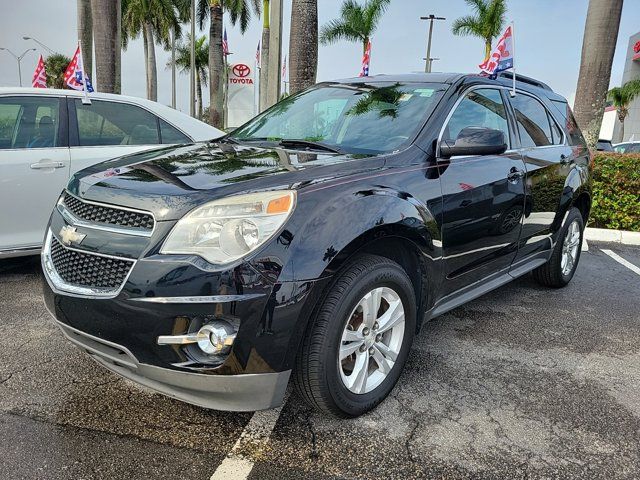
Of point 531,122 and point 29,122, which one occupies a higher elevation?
point 531,122

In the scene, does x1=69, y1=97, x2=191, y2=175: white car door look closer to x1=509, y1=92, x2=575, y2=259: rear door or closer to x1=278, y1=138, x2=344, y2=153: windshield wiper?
x1=278, y1=138, x2=344, y2=153: windshield wiper

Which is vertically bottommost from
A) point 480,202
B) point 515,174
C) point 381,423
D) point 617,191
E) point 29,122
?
point 381,423

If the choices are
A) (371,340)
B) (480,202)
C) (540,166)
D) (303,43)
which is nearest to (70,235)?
(371,340)

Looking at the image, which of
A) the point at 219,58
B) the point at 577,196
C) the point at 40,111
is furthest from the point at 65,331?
the point at 219,58

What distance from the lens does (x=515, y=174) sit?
11.9 ft

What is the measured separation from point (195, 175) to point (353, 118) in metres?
1.24

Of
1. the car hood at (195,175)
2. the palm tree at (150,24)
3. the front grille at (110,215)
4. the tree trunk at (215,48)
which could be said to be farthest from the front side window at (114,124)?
the palm tree at (150,24)

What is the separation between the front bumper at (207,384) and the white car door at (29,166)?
2680 millimetres

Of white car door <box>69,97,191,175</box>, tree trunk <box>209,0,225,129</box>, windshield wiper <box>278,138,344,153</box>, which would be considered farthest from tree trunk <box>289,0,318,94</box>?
tree trunk <box>209,0,225,129</box>

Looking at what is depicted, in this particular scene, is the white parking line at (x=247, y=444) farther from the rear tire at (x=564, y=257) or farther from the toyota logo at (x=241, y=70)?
the toyota logo at (x=241, y=70)

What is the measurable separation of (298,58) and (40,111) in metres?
4.86

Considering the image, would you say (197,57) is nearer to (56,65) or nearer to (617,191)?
(56,65)

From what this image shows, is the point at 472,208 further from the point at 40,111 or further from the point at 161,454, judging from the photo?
the point at 40,111

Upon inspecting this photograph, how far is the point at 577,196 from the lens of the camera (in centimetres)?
468
